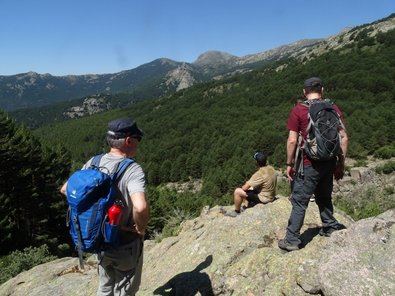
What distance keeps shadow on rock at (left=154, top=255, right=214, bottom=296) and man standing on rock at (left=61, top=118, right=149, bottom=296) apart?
5.75 ft

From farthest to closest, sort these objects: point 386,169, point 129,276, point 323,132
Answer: point 386,169
point 323,132
point 129,276

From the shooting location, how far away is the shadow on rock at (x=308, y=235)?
6.35 m

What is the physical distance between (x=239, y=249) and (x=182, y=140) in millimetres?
134594

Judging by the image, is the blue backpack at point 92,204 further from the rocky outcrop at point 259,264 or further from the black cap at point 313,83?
the black cap at point 313,83

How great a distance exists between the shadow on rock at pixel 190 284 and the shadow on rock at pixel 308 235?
1672mm

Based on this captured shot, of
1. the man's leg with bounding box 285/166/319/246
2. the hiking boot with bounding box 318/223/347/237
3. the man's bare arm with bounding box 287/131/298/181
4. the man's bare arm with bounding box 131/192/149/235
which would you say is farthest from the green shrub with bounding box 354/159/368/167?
the man's bare arm with bounding box 131/192/149/235

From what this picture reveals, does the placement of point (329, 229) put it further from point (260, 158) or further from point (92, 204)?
point (92, 204)

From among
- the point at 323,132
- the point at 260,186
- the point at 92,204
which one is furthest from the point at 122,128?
the point at 260,186

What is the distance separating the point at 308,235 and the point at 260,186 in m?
2.97

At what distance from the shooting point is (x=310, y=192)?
18.9 ft

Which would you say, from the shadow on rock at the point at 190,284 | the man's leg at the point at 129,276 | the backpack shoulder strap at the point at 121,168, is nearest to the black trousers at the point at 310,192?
the shadow on rock at the point at 190,284

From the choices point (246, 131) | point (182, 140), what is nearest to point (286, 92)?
point (246, 131)

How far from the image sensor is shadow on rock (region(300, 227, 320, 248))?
20.8 feet

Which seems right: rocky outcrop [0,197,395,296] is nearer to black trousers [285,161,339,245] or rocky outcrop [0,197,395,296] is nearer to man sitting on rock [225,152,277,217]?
black trousers [285,161,339,245]
